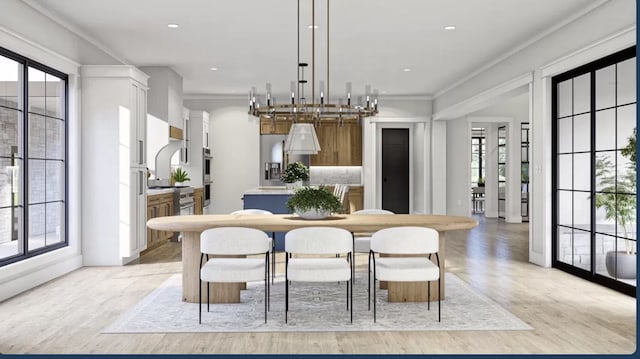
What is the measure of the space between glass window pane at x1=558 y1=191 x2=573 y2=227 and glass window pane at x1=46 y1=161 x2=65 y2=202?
570 centimetres

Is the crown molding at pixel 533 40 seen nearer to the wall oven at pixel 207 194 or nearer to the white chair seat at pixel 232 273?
the white chair seat at pixel 232 273

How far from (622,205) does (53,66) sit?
588cm

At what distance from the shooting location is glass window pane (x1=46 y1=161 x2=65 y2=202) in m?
6.11

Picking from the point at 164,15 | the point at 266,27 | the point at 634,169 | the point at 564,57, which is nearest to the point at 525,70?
the point at 564,57

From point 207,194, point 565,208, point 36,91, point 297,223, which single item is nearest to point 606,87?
point 565,208

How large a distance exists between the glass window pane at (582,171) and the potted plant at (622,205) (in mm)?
237

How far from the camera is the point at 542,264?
21.7 ft

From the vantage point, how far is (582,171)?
604 centimetres

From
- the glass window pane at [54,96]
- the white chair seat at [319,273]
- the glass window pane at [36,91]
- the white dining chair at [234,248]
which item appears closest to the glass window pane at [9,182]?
the glass window pane at [36,91]

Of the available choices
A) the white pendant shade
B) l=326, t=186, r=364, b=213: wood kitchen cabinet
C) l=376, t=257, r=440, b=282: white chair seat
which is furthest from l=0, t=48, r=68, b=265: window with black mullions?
l=326, t=186, r=364, b=213: wood kitchen cabinet

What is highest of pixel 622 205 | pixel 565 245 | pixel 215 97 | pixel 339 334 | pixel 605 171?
pixel 215 97

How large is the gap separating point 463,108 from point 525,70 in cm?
279

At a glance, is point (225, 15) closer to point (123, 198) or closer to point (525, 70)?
point (123, 198)

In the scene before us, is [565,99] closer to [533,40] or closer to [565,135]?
[565,135]
